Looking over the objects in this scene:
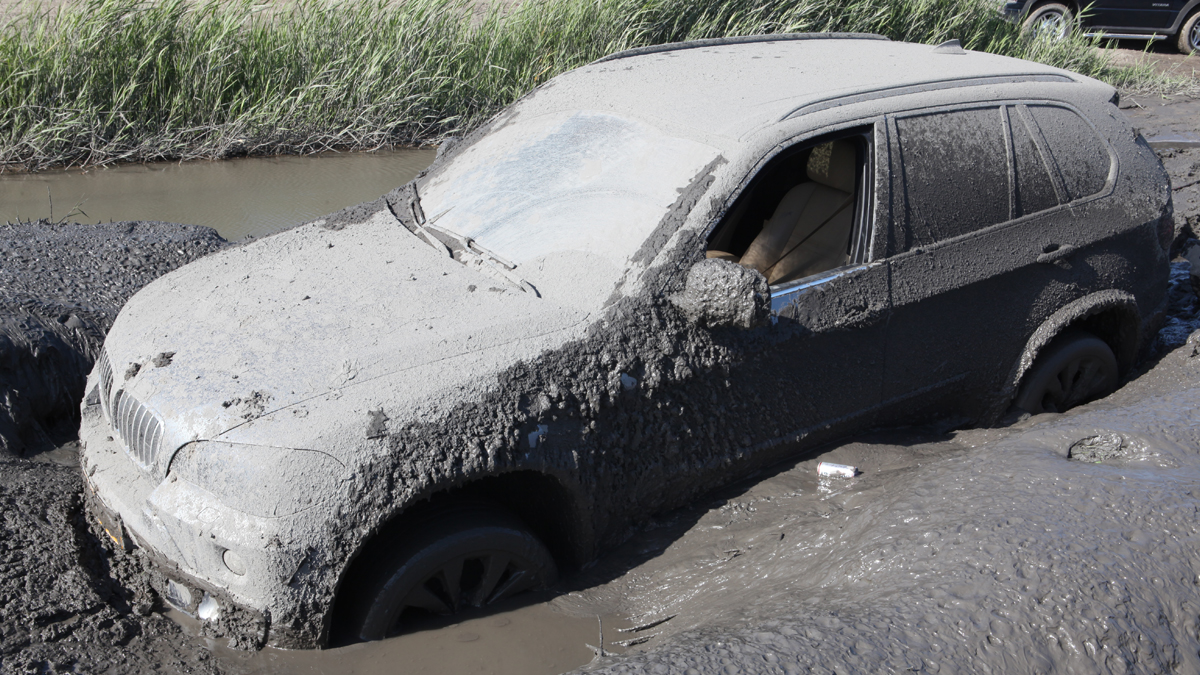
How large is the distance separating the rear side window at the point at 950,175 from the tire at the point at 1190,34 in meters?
12.7

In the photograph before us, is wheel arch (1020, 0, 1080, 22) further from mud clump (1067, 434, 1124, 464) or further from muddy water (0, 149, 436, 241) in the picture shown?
mud clump (1067, 434, 1124, 464)

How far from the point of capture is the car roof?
11.4 ft

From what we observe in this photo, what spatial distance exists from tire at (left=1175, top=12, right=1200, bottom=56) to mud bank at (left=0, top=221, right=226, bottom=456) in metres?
14.6

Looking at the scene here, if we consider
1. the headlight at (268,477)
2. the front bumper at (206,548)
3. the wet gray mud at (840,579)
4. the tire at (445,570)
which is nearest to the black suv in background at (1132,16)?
the wet gray mud at (840,579)

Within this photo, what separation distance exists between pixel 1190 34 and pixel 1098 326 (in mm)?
12313

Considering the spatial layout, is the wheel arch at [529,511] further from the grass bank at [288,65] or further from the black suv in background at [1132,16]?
the black suv in background at [1132,16]

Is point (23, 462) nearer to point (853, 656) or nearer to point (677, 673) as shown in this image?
point (677, 673)

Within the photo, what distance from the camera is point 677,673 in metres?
2.28

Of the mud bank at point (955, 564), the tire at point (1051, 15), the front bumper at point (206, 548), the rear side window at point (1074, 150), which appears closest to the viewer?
the mud bank at point (955, 564)

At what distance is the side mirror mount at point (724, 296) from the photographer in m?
2.96

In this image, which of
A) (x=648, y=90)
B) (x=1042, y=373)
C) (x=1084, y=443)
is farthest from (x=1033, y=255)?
(x=648, y=90)

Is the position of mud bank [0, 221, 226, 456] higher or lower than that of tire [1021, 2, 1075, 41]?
lower

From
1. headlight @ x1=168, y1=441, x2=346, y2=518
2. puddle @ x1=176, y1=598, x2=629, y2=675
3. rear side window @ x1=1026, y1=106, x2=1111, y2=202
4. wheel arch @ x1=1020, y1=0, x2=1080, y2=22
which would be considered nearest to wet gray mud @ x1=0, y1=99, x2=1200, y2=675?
puddle @ x1=176, y1=598, x2=629, y2=675

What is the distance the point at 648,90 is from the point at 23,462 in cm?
294
